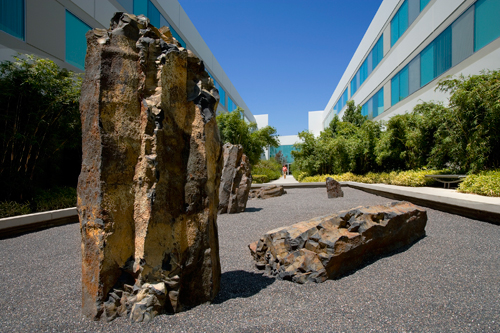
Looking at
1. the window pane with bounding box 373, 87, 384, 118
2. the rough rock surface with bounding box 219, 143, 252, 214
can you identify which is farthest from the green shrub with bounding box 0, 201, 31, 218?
the window pane with bounding box 373, 87, 384, 118

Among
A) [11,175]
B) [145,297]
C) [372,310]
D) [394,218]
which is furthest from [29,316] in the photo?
[11,175]

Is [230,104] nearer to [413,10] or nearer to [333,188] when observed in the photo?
[413,10]

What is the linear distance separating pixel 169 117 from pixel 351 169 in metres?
15.2

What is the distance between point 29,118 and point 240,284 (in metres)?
6.03

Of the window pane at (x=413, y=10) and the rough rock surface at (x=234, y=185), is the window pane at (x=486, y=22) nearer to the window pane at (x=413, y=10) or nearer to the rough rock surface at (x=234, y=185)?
the window pane at (x=413, y=10)

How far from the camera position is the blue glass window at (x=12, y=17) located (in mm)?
6992

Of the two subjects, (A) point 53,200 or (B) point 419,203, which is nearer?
(A) point 53,200

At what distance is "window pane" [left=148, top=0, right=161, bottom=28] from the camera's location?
13562mm

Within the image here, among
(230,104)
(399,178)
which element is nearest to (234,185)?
(399,178)

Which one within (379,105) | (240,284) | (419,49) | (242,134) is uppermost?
(419,49)

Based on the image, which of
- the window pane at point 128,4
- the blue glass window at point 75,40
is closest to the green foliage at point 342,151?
the window pane at point 128,4

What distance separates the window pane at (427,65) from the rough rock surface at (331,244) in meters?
11.5

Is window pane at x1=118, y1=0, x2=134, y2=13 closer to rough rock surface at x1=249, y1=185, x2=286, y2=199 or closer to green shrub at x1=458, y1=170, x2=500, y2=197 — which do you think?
rough rock surface at x1=249, y1=185, x2=286, y2=199

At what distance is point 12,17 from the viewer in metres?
7.16
